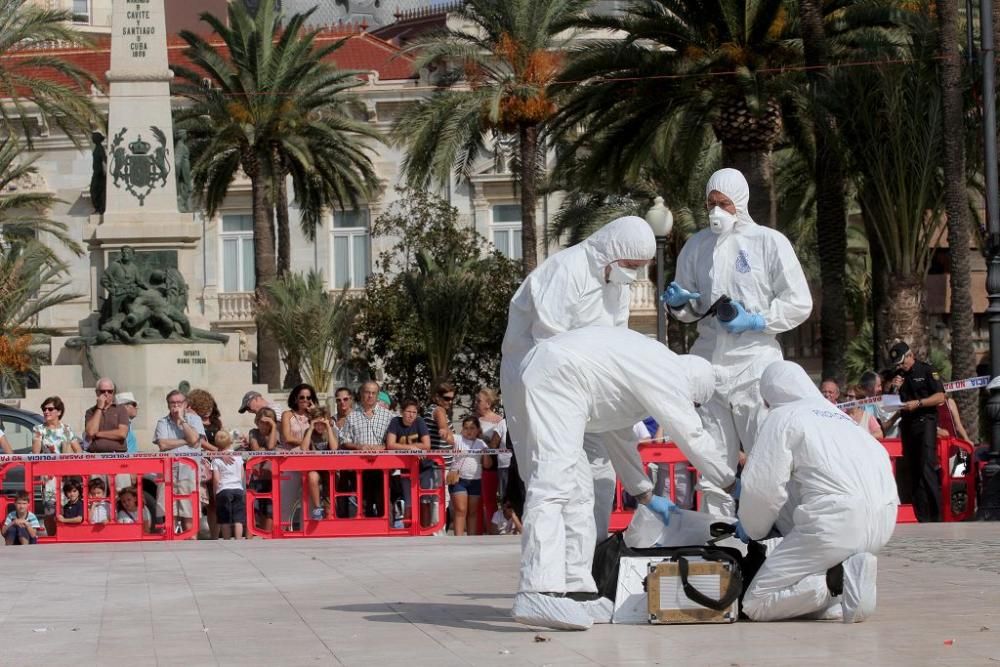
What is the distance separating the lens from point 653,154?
3406 centimetres

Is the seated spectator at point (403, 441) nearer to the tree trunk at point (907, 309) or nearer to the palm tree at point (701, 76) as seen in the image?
the palm tree at point (701, 76)

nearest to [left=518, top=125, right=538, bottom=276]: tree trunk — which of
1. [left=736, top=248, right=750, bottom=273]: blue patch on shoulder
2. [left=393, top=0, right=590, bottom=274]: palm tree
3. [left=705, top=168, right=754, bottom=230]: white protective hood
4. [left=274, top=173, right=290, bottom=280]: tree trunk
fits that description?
[left=393, top=0, right=590, bottom=274]: palm tree

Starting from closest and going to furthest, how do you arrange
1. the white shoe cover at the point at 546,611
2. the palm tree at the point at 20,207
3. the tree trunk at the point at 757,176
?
the white shoe cover at the point at 546,611
the tree trunk at the point at 757,176
the palm tree at the point at 20,207

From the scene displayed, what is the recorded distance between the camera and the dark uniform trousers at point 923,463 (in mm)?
16281

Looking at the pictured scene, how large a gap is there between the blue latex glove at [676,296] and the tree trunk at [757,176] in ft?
55.1

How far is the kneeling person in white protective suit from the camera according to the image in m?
8.70

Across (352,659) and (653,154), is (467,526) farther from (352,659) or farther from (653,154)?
(653,154)

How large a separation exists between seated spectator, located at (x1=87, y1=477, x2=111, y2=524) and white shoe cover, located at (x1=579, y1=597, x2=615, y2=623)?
27.8 ft

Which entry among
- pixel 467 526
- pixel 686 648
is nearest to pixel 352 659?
pixel 686 648

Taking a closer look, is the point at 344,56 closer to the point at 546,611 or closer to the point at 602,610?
the point at 602,610

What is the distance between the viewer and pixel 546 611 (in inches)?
331

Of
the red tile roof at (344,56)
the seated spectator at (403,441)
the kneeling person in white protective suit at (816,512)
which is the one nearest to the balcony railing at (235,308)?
the red tile roof at (344,56)

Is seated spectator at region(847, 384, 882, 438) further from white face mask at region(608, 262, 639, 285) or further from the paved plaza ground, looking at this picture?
white face mask at region(608, 262, 639, 285)

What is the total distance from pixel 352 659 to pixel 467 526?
9.11 meters
